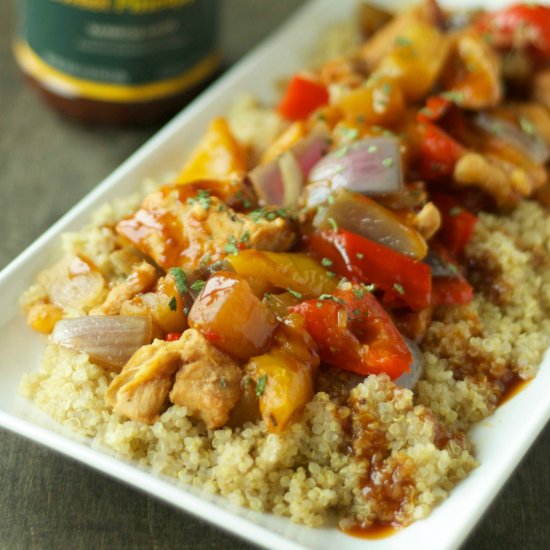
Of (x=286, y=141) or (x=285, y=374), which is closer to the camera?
(x=285, y=374)

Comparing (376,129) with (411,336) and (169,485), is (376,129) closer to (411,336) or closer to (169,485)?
(411,336)

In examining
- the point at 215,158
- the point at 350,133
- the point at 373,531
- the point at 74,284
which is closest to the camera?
the point at 373,531

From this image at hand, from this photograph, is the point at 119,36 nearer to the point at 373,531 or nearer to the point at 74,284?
the point at 74,284

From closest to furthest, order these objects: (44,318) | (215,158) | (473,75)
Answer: (44,318), (215,158), (473,75)

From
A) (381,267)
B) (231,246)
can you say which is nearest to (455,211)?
(381,267)

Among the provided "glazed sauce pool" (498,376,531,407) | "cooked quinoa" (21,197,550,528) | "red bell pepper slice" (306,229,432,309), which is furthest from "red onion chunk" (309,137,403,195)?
"glazed sauce pool" (498,376,531,407)

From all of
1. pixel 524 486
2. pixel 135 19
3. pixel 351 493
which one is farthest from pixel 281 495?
pixel 135 19

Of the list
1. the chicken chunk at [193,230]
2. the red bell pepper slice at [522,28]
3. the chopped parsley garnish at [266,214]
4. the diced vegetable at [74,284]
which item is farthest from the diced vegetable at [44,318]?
the red bell pepper slice at [522,28]
